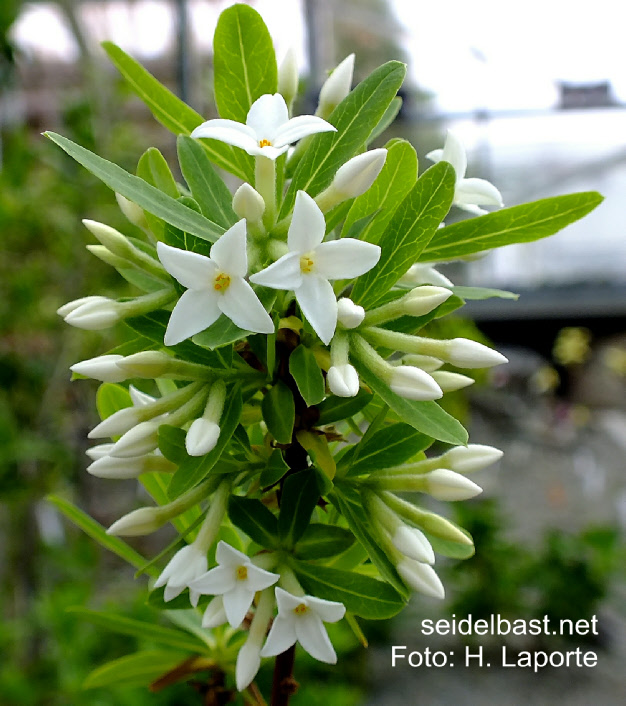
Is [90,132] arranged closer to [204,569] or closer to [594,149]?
[204,569]

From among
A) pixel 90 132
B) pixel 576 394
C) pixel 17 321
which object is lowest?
pixel 17 321

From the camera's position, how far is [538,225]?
525 millimetres

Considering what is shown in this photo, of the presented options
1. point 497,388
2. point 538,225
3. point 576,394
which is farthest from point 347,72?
point 576,394

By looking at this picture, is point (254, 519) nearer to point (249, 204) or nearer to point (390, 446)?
point (390, 446)

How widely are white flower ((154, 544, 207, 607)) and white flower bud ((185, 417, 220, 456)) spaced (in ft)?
0.30

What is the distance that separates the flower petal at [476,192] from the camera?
1.83ft

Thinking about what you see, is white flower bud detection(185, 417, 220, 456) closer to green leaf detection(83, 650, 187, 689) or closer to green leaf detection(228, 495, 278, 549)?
green leaf detection(228, 495, 278, 549)

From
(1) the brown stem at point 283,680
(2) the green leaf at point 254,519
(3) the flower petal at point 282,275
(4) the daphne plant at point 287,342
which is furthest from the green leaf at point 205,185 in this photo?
(1) the brown stem at point 283,680

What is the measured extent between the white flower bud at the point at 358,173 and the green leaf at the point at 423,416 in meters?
0.12

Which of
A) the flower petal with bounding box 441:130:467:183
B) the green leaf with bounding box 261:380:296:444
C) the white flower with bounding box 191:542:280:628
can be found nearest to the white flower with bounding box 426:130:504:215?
the flower petal with bounding box 441:130:467:183

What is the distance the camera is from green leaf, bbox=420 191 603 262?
52cm

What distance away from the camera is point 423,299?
1.55ft

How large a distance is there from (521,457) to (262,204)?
4879 mm

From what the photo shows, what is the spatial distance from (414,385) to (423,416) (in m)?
0.02
